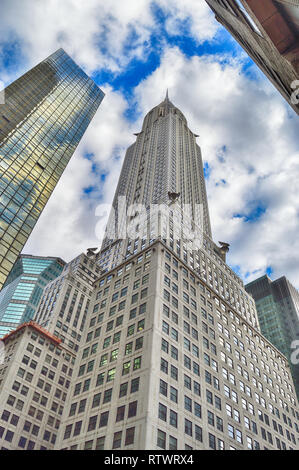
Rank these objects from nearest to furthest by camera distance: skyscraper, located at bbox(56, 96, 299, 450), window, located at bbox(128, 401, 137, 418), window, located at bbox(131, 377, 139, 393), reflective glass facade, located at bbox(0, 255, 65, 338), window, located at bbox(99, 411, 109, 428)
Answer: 1. window, located at bbox(128, 401, 137, 418)
2. skyscraper, located at bbox(56, 96, 299, 450)
3. window, located at bbox(99, 411, 109, 428)
4. window, located at bbox(131, 377, 139, 393)
5. reflective glass facade, located at bbox(0, 255, 65, 338)

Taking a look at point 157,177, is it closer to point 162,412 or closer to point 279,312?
point 162,412

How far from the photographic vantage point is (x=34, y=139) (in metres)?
75.1

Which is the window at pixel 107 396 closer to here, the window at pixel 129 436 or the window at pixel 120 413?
the window at pixel 120 413

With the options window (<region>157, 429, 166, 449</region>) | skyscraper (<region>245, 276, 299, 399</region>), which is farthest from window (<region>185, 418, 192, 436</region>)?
skyscraper (<region>245, 276, 299, 399</region>)

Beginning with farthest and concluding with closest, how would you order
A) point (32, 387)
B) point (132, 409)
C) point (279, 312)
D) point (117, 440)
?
point (279, 312), point (32, 387), point (132, 409), point (117, 440)

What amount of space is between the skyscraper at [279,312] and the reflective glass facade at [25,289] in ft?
335

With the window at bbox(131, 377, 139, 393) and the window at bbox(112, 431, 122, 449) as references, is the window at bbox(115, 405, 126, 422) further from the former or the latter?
the window at bbox(131, 377, 139, 393)

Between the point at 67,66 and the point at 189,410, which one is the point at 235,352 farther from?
the point at 67,66

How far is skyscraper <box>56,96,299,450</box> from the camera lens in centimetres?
4656

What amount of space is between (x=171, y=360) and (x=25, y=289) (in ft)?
441

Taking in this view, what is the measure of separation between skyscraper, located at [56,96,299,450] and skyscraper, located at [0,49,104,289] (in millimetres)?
21162

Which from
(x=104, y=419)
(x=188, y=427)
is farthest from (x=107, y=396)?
(x=188, y=427)

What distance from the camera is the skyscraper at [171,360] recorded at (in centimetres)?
4656
